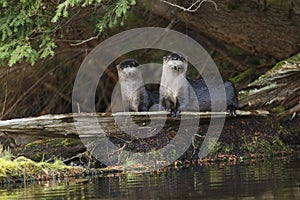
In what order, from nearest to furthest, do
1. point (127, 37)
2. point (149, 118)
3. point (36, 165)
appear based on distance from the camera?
point (36, 165) → point (149, 118) → point (127, 37)

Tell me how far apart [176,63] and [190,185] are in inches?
124

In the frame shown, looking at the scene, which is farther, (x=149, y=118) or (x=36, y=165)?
(x=149, y=118)

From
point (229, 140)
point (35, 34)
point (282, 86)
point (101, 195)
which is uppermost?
point (35, 34)

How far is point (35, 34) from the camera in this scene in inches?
329

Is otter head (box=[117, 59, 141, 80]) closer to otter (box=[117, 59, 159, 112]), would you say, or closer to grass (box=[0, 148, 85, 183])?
otter (box=[117, 59, 159, 112])

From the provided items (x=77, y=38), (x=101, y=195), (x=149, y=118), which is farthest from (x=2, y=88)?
(x=101, y=195)

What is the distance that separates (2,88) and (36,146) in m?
2.03

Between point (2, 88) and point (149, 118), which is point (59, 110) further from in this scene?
point (149, 118)

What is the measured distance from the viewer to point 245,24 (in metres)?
9.55

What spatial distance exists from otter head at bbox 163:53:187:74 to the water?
163cm

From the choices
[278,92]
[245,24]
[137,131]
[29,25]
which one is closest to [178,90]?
[137,131]

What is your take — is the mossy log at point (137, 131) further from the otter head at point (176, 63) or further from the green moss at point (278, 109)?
the otter head at point (176, 63)

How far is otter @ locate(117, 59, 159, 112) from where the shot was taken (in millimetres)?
8914

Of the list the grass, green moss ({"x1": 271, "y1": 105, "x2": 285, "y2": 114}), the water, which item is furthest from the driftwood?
the grass
